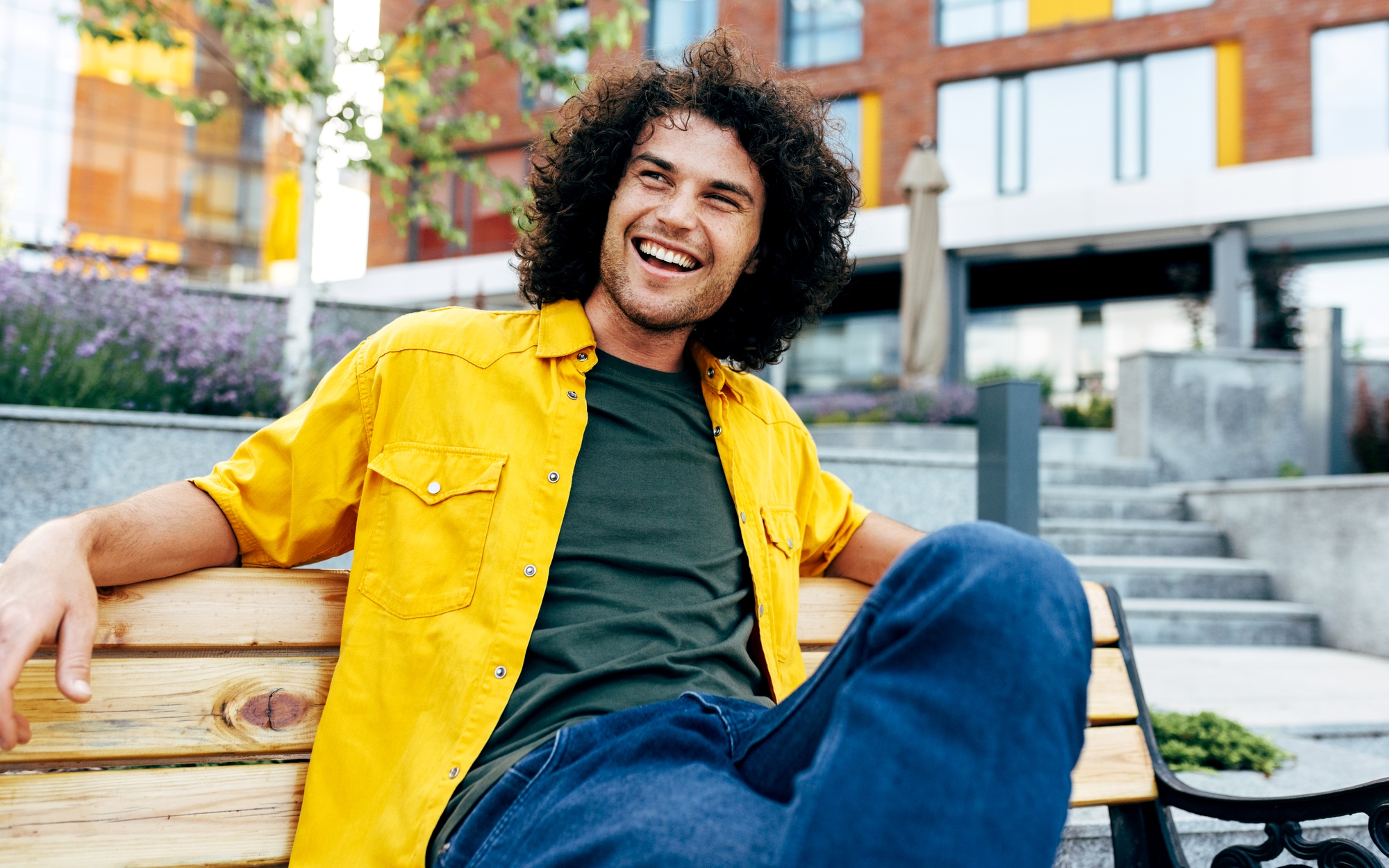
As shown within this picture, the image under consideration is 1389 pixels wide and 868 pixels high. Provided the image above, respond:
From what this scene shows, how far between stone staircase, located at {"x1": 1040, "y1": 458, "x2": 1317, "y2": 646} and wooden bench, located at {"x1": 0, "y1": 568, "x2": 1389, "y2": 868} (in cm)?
502

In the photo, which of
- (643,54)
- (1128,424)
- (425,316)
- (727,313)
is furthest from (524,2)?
(1128,424)

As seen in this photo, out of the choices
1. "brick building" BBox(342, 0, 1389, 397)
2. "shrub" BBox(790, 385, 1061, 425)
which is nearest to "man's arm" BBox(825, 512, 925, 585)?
"shrub" BBox(790, 385, 1061, 425)

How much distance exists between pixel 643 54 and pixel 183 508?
5.59 ft

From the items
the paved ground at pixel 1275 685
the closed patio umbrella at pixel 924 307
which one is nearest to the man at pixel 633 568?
the paved ground at pixel 1275 685

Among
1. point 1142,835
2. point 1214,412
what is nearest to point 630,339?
point 1142,835

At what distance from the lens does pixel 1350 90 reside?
15.6m

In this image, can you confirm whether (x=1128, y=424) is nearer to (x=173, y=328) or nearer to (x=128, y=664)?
(x=173, y=328)

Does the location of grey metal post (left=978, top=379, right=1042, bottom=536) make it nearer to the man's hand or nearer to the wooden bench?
the wooden bench

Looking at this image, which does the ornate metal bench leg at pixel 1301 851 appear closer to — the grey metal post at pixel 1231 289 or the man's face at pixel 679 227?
the man's face at pixel 679 227

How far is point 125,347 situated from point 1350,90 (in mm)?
18112

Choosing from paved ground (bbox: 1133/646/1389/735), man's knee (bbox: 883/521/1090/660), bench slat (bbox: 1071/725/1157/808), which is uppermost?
man's knee (bbox: 883/521/1090/660)

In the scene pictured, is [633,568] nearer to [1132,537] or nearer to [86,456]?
[86,456]

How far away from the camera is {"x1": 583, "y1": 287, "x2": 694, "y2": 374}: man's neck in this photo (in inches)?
87.0

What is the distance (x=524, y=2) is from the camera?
278 inches
